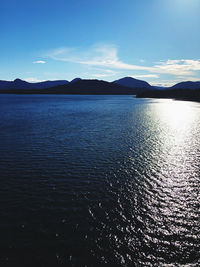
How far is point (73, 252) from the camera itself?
16656 mm

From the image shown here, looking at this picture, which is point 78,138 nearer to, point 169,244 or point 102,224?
point 102,224

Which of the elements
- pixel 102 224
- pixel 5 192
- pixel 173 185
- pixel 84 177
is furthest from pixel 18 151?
pixel 173 185

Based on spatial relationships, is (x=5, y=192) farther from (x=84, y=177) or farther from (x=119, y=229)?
(x=119, y=229)

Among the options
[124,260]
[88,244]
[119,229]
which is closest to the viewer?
[124,260]

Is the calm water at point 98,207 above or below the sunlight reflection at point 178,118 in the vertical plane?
below

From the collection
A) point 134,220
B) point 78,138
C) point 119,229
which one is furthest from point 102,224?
point 78,138

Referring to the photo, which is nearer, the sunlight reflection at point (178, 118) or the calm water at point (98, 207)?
the calm water at point (98, 207)

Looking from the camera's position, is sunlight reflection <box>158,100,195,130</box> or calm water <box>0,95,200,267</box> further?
sunlight reflection <box>158,100,195,130</box>

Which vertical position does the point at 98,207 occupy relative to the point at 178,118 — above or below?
below

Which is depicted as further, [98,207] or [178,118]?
[178,118]

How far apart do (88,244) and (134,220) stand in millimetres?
6359

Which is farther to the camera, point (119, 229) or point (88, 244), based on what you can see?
point (119, 229)

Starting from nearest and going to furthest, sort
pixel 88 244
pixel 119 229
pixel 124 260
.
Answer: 1. pixel 124 260
2. pixel 88 244
3. pixel 119 229

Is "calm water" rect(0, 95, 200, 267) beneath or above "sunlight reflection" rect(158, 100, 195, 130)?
beneath
